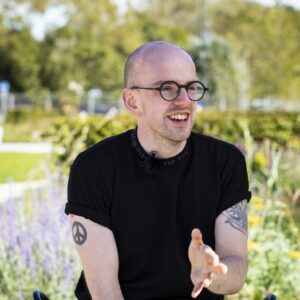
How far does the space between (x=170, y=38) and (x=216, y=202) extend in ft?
148

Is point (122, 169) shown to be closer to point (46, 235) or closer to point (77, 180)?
point (77, 180)

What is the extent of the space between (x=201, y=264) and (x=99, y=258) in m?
0.42

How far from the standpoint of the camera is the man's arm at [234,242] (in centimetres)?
193

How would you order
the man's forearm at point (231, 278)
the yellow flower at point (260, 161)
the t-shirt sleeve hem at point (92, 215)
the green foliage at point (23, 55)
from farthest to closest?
the green foliage at point (23, 55) → the yellow flower at point (260, 161) → the t-shirt sleeve hem at point (92, 215) → the man's forearm at point (231, 278)

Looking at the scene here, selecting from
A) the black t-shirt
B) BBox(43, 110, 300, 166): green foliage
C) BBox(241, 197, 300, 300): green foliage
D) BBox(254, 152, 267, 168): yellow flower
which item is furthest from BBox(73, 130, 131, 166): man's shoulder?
BBox(254, 152, 267, 168): yellow flower

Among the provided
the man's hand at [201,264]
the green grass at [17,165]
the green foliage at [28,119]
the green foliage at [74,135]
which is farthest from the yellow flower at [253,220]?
the green foliage at [28,119]

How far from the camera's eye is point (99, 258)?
6.40ft

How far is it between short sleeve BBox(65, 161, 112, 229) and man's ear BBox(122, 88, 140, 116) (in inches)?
9.5

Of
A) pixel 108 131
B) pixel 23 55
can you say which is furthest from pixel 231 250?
pixel 23 55

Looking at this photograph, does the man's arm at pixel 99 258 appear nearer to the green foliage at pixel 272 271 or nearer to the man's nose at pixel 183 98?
the man's nose at pixel 183 98

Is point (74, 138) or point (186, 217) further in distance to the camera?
point (74, 138)

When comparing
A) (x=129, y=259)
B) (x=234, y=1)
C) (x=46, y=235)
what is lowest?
(x=46, y=235)

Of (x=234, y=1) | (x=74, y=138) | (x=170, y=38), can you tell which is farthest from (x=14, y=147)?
(x=234, y=1)

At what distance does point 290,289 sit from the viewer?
3541 mm
